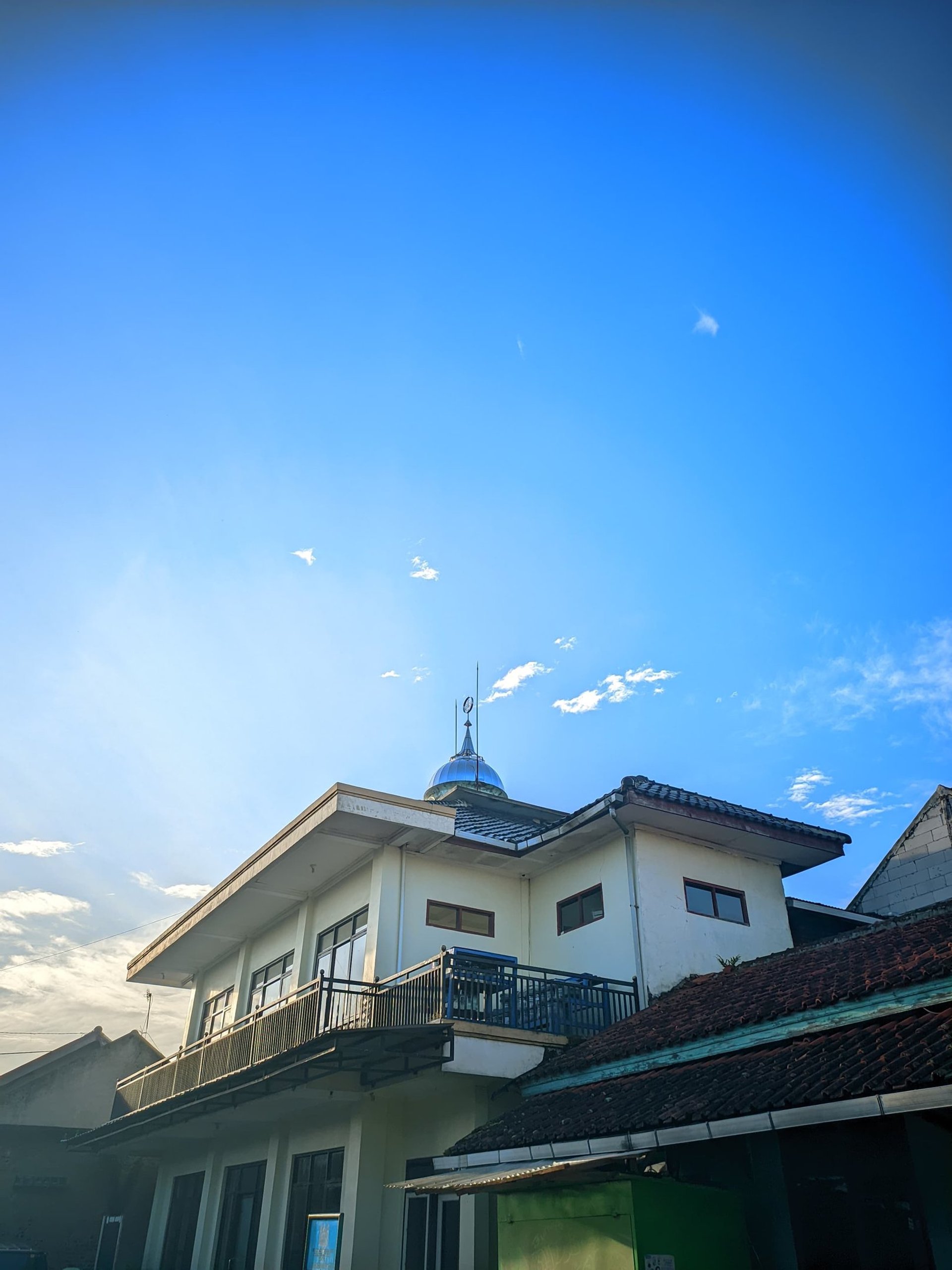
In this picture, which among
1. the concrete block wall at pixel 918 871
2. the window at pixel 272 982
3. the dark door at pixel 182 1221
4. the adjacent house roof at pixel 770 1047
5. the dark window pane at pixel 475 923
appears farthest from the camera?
the dark door at pixel 182 1221

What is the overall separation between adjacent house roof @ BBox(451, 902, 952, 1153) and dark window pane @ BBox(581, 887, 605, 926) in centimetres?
230

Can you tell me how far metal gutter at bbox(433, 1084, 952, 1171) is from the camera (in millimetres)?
7383

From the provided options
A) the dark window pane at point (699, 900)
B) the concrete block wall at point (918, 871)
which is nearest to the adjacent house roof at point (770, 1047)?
the dark window pane at point (699, 900)

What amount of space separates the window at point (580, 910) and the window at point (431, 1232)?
177 inches

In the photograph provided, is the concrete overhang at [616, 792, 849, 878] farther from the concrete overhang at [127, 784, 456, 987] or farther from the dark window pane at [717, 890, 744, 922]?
the concrete overhang at [127, 784, 456, 987]

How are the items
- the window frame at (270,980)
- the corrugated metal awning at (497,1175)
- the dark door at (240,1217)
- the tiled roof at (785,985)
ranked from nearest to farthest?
the corrugated metal awning at (497,1175) → the tiled roof at (785,985) → the dark door at (240,1217) → the window frame at (270,980)

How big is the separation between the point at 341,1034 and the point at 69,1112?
23609 mm

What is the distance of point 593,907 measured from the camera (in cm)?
1678

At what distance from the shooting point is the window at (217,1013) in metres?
23.6

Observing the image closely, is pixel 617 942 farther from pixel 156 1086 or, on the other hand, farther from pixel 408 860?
pixel 156 1086

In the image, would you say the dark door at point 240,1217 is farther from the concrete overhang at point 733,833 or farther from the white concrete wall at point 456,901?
the concrete overhang at point 733,833

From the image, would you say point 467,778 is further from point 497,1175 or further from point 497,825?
point 497,1175

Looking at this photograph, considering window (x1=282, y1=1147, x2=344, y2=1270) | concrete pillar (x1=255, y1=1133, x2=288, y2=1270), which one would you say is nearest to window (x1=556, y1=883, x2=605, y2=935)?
window (x1=282, y1=1147, x2=344, y2=1270)

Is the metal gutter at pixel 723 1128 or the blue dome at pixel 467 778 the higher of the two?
the blue dome at pixel 467 778
